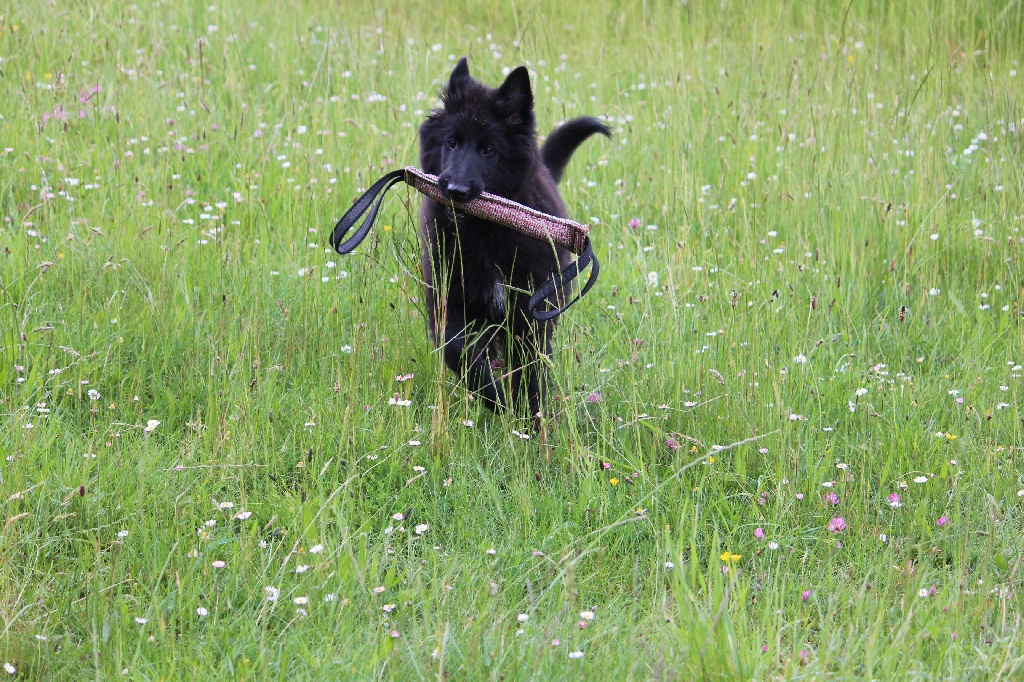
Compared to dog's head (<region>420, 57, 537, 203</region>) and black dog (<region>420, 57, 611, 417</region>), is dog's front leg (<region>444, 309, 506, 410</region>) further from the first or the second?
dog's head (<region>420, 57, 537, 203</region>)

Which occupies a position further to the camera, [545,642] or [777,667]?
[777,667]

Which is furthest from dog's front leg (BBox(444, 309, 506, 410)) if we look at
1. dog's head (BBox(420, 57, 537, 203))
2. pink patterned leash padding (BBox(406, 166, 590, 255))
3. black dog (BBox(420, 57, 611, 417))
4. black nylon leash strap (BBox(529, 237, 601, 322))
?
dog's head (BBox(420, 57, 537, 203))

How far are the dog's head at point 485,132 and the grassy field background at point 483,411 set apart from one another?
41 cm

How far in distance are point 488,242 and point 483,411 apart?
61 centimetres

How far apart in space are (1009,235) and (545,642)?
3.49 meters

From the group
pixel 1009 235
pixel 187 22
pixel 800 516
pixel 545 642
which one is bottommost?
pixel 800 516

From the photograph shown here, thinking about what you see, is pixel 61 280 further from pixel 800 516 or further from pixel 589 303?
pixel 800 516

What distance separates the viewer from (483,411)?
134 inches

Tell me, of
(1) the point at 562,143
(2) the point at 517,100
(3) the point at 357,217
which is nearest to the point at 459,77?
(2) the point at 517,100

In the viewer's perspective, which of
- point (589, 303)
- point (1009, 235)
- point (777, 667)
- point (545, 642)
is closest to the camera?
point (545, 642)

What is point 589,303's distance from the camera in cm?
403

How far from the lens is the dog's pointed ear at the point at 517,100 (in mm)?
3555

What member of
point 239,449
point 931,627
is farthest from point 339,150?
point 931,627

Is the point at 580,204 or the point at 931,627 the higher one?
the point at 580,204
